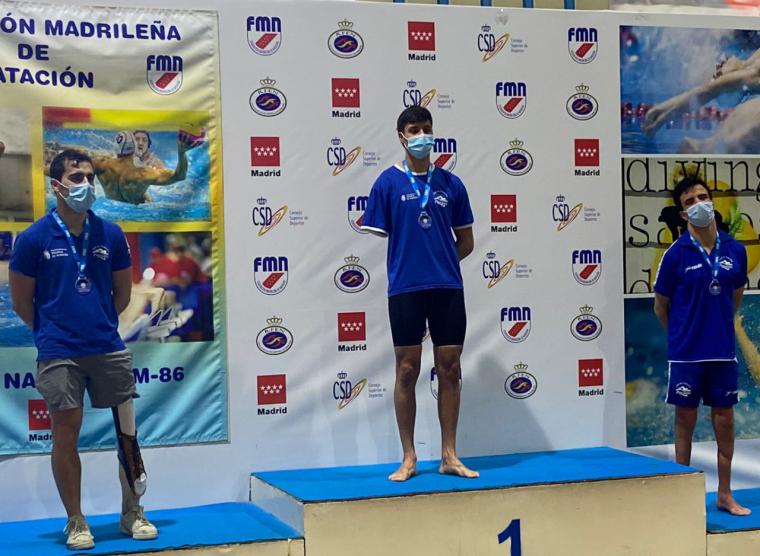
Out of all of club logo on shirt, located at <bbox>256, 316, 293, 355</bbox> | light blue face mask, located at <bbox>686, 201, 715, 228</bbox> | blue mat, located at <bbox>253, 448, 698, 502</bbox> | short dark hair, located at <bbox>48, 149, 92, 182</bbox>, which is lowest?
blue mat, located at <bbox>253, 448, 698, 502</bbox>

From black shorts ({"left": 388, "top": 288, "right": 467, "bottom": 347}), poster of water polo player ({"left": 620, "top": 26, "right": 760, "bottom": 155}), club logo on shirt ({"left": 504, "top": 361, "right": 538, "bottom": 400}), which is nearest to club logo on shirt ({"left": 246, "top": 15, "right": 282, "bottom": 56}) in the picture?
black shorts ({"left": 388, "top": 288, "right": 467, "bottom": 347})

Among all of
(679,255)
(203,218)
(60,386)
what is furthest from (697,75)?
(60,386)

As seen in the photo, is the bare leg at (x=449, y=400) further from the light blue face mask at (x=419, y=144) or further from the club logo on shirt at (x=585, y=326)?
the club logo on shirt at (x=585, y=326)

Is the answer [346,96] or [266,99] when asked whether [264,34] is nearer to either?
[266,99]

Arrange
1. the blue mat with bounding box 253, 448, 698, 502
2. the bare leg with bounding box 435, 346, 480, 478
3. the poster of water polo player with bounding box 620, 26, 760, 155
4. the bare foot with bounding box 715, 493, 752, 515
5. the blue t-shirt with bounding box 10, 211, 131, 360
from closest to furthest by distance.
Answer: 1. the blue t-shirt with bounding box 10, 211, 131, 360
2. the blue mat with bounding box 253, 448, 698, 502
3. the bare leg with bounding box 435, 346, 480, 478
4. the bare foot with bounding box 715, 493, 752, 515
5. the poster of water polo player with bounding box 620, 26, 760, 155

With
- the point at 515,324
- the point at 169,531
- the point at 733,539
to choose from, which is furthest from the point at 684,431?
the point at 169,531

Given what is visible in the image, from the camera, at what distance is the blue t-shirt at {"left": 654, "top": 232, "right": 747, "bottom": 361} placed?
15.5ft

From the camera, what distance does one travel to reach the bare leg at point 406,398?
4566mm

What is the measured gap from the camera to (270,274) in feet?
16.5

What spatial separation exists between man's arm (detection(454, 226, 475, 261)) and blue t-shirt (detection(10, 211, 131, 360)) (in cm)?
162

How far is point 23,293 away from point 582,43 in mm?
3132

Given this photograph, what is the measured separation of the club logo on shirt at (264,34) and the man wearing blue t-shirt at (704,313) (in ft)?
6.66

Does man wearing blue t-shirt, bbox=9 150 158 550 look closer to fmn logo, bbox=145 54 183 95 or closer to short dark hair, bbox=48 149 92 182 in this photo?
short dark hair, bbox=48 149 92 182

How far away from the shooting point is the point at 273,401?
504cm
